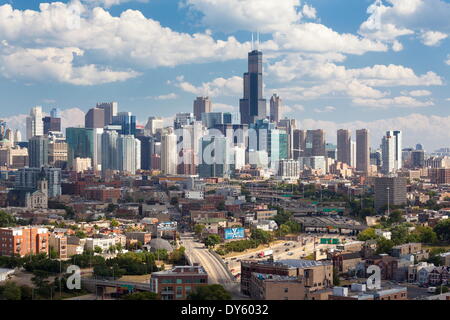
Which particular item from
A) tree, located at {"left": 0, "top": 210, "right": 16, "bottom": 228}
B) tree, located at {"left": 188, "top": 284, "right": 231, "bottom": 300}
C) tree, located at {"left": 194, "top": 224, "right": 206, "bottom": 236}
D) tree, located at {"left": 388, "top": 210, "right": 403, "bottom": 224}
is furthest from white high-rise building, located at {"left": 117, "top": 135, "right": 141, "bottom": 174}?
tree, located at {"left": 188, "top": 284, "right": 231, "bottom": 300}

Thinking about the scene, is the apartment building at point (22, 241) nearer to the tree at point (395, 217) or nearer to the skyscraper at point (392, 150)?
the tree at point (395, 217)

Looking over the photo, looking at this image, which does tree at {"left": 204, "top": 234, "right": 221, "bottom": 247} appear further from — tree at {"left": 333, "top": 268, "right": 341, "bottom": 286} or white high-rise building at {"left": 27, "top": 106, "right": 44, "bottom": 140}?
white high-rise building at {"left": 27, "top": 106, "right": 44, "bottom": 140}

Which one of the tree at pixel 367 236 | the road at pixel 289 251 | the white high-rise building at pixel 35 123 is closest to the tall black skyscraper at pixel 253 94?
the white high-rise building at pixel 35 123

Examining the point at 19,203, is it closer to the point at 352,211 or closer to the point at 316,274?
the point at 352,211

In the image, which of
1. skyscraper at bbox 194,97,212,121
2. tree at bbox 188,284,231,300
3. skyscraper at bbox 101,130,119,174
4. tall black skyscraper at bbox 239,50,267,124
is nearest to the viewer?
tree at bbox 188,284,231,300
